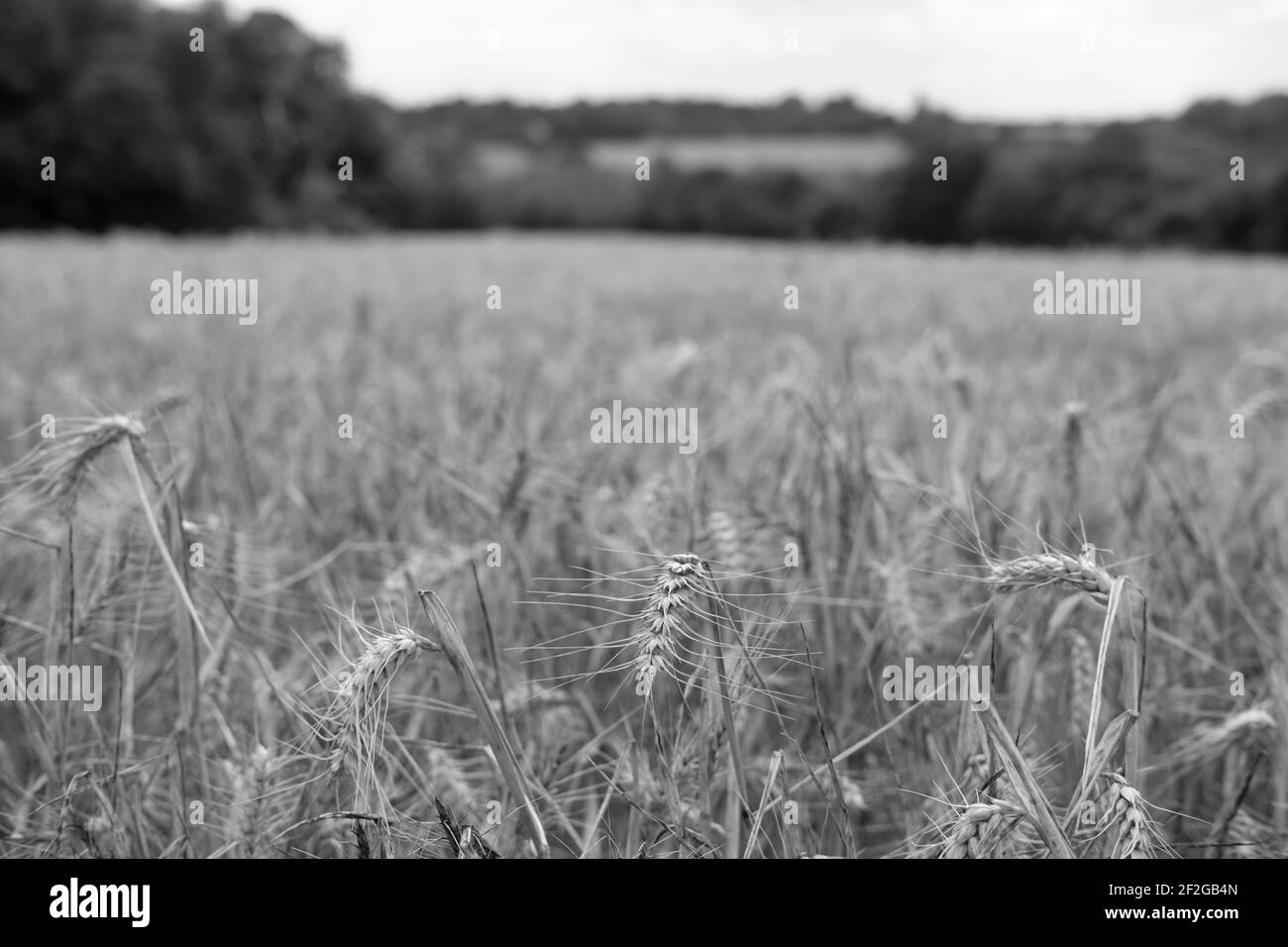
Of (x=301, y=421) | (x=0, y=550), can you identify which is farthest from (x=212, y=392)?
(x=0, y=550)

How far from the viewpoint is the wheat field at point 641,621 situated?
975mm

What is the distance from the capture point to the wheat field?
98cm

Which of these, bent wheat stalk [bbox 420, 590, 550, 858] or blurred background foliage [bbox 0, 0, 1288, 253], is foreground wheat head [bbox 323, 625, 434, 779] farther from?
blurred background foliage [bbox 0, 0, 1288, 253]

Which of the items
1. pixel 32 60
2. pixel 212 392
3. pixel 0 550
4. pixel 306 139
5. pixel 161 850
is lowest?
pixel 161 850

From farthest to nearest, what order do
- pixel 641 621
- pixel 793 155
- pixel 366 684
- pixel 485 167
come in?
pixel 485 167 → pixel 793 155 → pixel 641 621 → pixel 366 684

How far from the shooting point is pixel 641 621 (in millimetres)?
1120

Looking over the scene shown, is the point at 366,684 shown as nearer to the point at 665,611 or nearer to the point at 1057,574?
the point at 665,611

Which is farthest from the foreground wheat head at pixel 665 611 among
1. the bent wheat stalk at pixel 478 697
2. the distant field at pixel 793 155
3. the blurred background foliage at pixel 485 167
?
the distant field at pixel 793 155

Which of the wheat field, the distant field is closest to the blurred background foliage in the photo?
the distant field

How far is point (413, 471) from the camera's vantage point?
1.95 m

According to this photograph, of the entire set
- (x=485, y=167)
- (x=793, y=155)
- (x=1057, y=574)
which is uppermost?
(x=485, y=167)

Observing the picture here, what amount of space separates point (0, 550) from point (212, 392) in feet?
3.52

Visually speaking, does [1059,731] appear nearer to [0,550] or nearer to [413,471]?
[413,471]

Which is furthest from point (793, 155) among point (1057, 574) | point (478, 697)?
point (478, 697)
